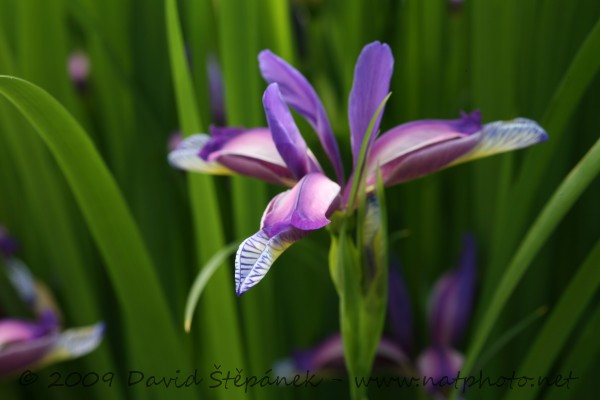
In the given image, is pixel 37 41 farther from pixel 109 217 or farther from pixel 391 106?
pixel 391 106

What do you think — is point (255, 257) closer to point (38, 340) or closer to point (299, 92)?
point (299, 92)

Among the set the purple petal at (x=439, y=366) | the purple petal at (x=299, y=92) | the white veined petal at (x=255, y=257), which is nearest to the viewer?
the white veined petal at (x=255, y=257)

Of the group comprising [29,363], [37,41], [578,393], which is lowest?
[578,393]

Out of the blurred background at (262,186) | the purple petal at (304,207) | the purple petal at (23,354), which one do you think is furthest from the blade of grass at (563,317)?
the purple petal at (23,354)

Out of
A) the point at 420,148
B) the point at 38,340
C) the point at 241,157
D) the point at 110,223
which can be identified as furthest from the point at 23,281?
the point at 420,148

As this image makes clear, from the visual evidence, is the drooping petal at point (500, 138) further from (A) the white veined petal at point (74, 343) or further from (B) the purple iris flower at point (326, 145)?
(A) the white veined petal at point (74, 343)

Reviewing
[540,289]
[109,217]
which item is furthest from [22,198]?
[540,289]

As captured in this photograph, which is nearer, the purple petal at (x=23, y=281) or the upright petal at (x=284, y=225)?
the upright petal at (x=284, y=225)

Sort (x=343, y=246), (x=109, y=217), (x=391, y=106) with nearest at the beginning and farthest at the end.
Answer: (x=343, y=246) < (x=109, y=217) < (x=391, y=106)
